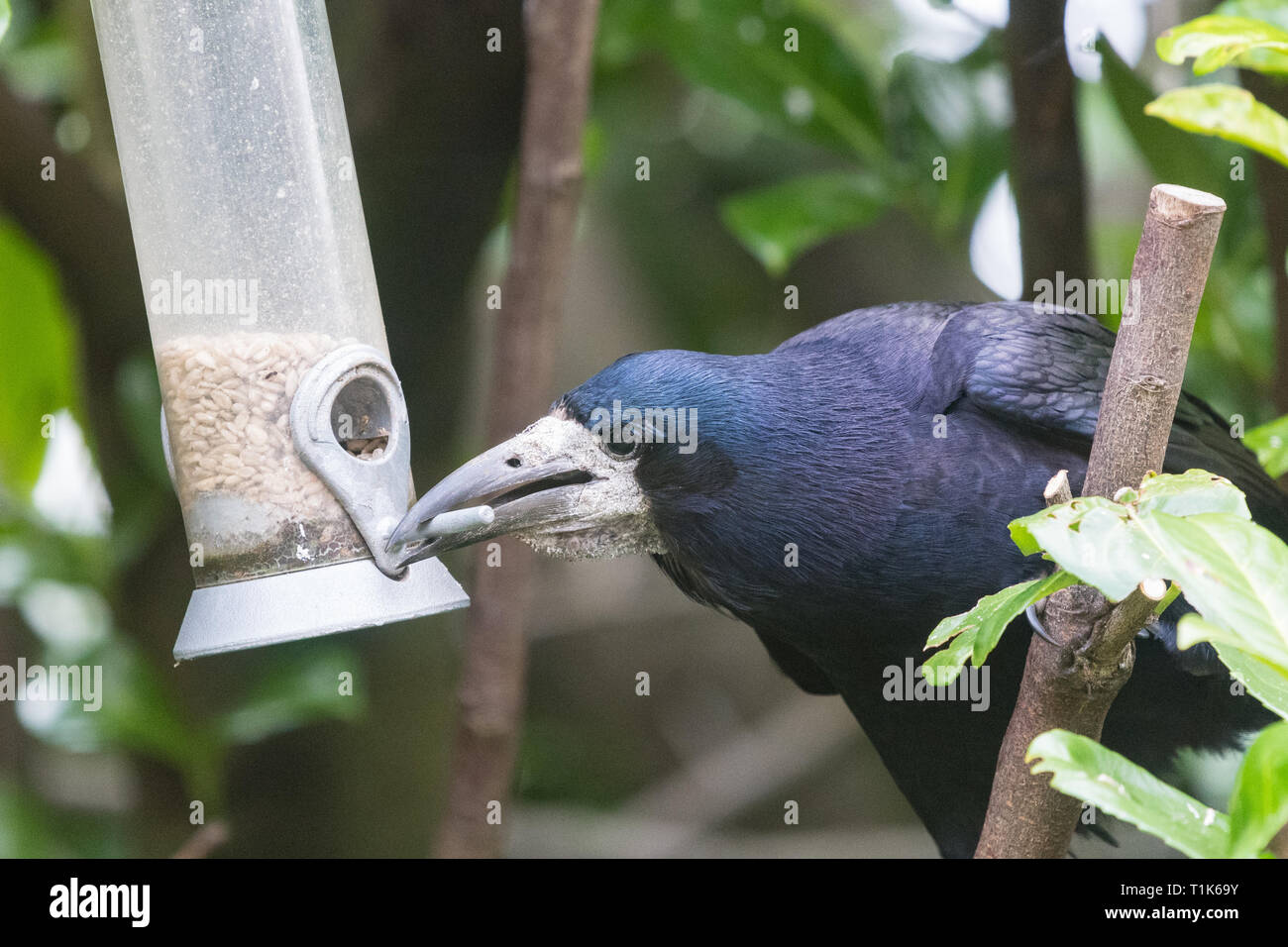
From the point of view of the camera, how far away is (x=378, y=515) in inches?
81.3

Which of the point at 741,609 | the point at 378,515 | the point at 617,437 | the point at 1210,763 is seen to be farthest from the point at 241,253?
the point at 1210,763

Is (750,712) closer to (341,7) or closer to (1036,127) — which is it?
(1036,127)

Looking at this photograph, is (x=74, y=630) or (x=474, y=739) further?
(x=74, y=630)

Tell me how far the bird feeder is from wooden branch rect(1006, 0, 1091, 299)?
69.6 inches

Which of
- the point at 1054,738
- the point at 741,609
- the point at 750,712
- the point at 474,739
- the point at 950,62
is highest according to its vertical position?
the point at 950,62

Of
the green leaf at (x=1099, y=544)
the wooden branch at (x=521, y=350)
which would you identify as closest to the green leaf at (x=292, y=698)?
the wooden branch at (x=521, y=350)

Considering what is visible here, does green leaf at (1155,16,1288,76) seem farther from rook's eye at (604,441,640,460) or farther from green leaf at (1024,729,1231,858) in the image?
rook's eye at (604,441,640,460)

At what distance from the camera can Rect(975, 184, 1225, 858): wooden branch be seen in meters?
1.58

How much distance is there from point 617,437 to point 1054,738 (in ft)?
3.55

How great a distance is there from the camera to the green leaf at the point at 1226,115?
1298mm

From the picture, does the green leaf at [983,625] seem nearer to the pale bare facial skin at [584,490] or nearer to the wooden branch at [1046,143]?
the pale bare facial skin at [584,490]

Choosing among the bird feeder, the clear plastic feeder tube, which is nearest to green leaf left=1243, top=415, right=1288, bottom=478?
the bird feeder

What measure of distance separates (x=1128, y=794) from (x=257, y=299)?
1.52m

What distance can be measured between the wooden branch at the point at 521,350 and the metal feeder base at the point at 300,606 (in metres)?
0.71
